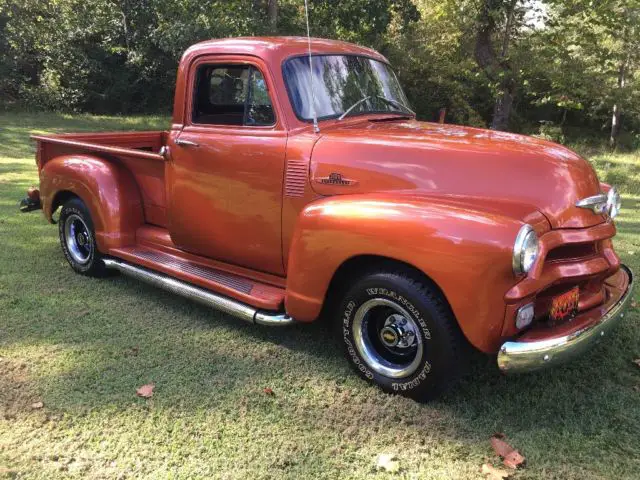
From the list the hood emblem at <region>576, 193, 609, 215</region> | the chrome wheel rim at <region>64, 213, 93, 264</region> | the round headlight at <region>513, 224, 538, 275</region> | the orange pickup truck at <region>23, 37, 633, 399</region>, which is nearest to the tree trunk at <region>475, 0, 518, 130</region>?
the orange pickup truck at <region>23, 37, 633, 399</region>

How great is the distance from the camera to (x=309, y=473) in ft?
8.32

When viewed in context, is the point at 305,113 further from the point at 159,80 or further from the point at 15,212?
the point at 159,80

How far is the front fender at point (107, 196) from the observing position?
453 centimetres

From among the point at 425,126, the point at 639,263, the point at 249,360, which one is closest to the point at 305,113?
the point at 425,126

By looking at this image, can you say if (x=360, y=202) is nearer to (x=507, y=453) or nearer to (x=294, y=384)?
(x=294, y=384)

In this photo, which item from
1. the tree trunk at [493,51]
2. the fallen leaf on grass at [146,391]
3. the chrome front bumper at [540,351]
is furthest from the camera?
the tree trunk at [493,51]

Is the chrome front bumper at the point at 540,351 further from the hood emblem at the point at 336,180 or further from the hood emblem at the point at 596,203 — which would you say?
the hood emblem at the point at 336,180

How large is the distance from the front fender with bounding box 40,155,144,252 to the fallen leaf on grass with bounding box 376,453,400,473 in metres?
2.88

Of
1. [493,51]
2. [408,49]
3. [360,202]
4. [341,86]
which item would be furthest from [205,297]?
[408,49]

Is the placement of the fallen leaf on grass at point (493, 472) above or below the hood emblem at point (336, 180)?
below

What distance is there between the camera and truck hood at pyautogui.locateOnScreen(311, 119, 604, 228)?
2.87 meters

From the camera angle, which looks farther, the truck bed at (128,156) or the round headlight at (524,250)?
the truck bed at (128,156)

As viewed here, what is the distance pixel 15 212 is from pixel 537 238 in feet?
21.9

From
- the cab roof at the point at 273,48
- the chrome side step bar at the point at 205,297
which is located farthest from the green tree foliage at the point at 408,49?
the chrome side step bar at the point at 205,297
